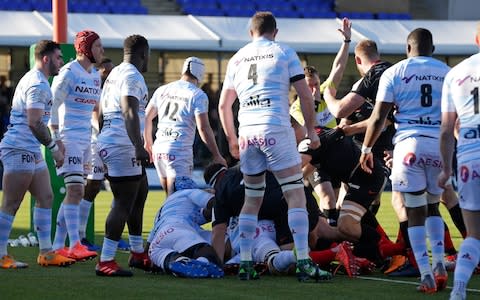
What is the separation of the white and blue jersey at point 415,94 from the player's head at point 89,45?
3.56m

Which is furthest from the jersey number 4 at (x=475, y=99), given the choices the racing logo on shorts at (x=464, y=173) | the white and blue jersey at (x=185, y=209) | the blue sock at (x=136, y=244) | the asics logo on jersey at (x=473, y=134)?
the blue sock at (x=136, y=244)

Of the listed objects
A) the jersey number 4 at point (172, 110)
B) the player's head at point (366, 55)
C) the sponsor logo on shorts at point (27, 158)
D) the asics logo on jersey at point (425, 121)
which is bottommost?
the sponsor logo on shorts at point (27, 158)

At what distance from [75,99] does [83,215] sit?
1.57 m

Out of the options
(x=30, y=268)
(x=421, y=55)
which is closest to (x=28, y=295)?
(x=30, y=268)

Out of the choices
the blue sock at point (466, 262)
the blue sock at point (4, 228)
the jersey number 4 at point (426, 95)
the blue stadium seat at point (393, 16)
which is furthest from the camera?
the blue stadium seat at point (393, 16)

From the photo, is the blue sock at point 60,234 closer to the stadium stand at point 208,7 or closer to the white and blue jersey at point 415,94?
the white and blue jersey at point 415,94

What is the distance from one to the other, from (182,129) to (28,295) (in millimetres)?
4130

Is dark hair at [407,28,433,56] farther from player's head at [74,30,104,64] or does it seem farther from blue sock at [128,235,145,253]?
player's head at [74,30,104,64]

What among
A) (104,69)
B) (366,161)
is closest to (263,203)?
(366,161)

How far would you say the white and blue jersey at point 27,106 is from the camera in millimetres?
10609

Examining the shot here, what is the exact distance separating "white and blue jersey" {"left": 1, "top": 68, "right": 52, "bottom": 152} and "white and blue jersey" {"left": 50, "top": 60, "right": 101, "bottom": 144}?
89cm

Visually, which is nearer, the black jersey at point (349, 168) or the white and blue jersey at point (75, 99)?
the black jersey at point (349, 168)

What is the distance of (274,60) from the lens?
984 cm

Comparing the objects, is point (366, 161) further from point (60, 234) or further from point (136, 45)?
point (60, 234)
